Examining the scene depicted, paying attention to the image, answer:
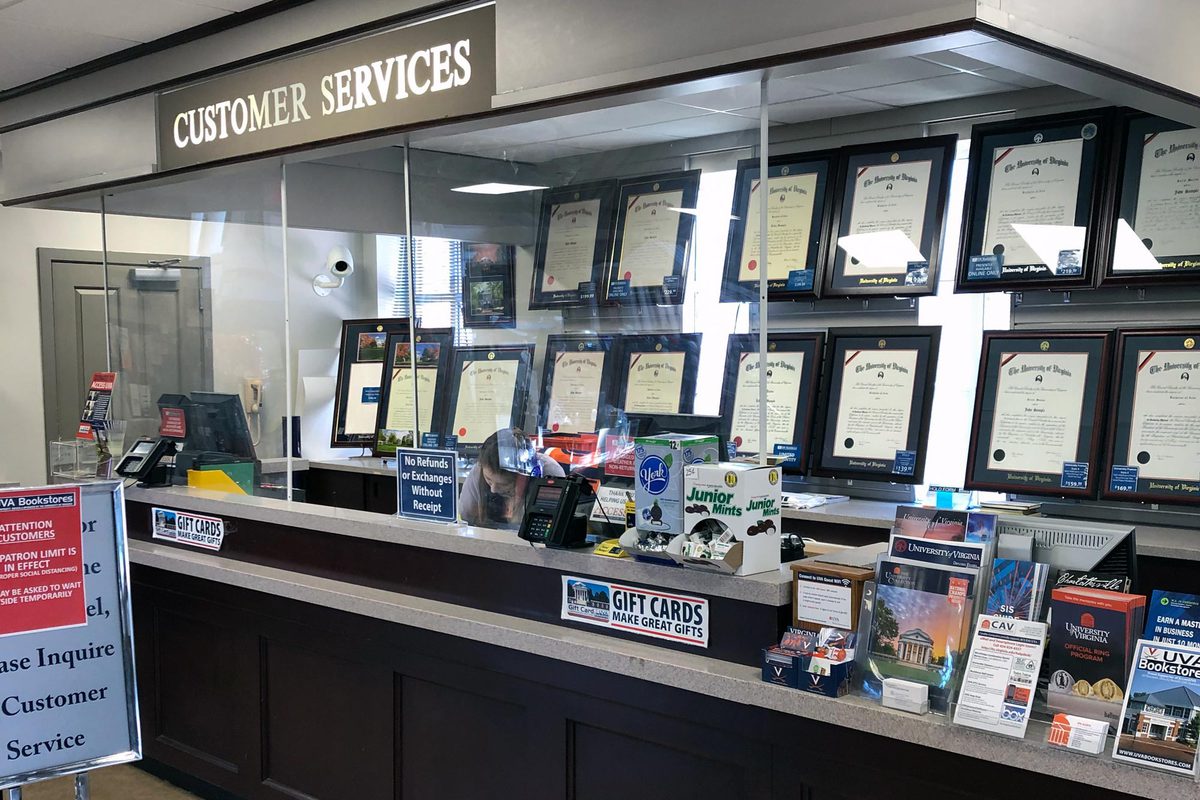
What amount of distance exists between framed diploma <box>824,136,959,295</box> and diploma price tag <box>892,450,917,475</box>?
69cm

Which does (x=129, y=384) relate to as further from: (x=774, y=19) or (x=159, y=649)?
(x=774, y=19)

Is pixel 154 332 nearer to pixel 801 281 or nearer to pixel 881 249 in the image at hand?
pixel 801 281

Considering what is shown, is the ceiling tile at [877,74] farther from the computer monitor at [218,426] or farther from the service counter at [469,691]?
the computer monitor at [218,426]

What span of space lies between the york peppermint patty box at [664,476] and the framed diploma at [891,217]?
2272 mm

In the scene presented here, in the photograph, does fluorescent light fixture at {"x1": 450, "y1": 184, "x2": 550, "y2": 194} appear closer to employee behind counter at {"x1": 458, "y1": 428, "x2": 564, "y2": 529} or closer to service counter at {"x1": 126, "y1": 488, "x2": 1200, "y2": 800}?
employee behind counter at {"x1": 458, "y1": 428, "x2": 564, "y2": 529}

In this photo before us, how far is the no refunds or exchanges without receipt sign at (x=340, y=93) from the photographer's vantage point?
10.1 feet

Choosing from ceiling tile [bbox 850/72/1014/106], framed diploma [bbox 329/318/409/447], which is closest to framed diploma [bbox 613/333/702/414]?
ceiling tile [bbox 850/72/1014/106]

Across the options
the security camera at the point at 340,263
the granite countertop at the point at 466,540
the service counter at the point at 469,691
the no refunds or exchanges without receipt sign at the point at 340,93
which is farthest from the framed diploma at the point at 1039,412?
the security camera at the point at 340,263

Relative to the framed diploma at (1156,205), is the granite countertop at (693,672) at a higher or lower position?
lower

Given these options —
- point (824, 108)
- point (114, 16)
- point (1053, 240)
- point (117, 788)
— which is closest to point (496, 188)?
point (824, 108)

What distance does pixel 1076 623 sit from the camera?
2035 mm

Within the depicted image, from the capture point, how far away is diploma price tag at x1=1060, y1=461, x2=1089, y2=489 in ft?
13.3

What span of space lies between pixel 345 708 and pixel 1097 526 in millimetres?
2391

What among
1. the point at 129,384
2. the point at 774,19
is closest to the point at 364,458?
the point at 129,384
